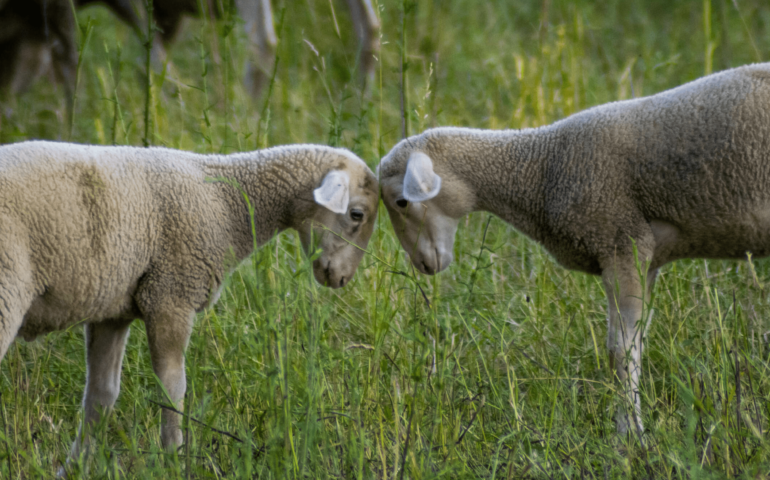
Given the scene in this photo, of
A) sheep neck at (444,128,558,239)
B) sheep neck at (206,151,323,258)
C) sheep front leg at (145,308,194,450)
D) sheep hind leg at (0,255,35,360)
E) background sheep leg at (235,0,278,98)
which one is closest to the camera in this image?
sheep hind leg at (0,255,35,360)

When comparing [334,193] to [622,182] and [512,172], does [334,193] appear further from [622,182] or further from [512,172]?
[622,182]

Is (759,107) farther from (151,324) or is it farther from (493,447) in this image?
(151,324)

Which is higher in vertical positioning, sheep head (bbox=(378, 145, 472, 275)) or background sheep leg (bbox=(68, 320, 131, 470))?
sheep head (bbox=(378, 145, 472, 275))

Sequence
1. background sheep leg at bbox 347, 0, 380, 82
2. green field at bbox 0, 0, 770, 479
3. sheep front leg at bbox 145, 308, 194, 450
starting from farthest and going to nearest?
1. background sheep leg at bbox 347, 0, 380, 82
2. sheep front leg at bbox 145, 308, 194, 450
3. green field at bbox 0, 0, 770, 479

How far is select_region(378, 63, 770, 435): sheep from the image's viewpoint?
2836mm

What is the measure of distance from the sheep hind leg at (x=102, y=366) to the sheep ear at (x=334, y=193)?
85cm

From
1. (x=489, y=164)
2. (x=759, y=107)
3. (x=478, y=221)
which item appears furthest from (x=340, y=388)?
(x=478, y=221)

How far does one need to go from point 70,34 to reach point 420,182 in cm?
325

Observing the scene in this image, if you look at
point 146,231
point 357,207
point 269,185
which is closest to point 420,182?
point 357,207

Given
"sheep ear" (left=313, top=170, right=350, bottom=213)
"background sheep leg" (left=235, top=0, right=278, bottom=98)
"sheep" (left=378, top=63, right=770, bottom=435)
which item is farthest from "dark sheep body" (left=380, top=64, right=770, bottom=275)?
"background sheep leg" (left=235, top=0, right=278, bottom=98)

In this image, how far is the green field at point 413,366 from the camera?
2.12m

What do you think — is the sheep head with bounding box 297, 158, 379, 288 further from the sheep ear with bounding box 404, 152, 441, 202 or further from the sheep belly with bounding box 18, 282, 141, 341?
the sheep belly with bounding box 18, 282, 141, 341

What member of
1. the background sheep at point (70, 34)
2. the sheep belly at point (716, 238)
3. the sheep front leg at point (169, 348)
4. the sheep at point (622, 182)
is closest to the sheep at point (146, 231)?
the sheep front leg at point (169, 348)

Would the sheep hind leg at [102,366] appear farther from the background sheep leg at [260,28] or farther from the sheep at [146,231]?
the background sheep leg at [260,28]
